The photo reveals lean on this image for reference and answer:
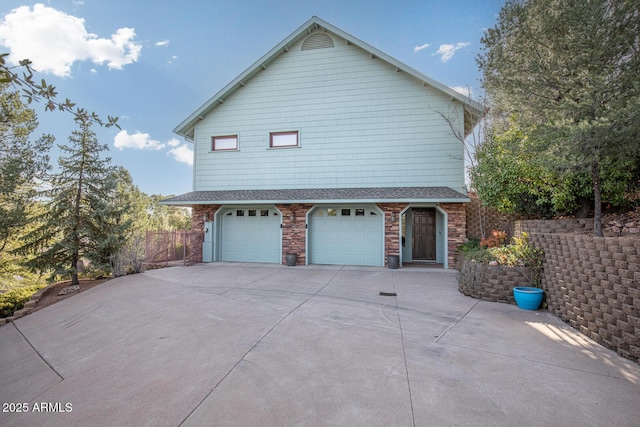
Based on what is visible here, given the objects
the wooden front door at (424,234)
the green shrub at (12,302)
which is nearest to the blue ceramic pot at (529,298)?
the wooden front door at (424,234)

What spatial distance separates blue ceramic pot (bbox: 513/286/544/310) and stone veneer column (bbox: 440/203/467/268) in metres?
4.51

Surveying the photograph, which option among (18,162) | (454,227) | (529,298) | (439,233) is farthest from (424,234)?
(18,162)

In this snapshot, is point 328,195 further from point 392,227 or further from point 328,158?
point 392,227

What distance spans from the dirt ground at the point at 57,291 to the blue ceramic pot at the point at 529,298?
10828 mm

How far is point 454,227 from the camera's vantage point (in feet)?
32.8

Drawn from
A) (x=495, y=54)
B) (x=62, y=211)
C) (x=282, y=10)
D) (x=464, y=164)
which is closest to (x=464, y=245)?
(x=464, y=164)

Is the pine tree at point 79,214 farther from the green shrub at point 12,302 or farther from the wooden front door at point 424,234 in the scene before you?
the wooden front door at point 424,234

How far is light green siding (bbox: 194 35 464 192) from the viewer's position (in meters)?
10.6

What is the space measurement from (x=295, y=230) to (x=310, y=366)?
807cm

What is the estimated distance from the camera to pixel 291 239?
11.2 metres

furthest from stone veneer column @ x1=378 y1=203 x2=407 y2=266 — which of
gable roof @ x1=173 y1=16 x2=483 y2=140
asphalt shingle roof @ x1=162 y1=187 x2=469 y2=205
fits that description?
gable roof @ x1=173 y1=16 x2=483 y2=140

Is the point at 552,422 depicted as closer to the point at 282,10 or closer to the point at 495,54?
the point at 495,54

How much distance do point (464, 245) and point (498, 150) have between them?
10.5 feet

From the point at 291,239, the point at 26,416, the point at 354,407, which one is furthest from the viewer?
the point at 291,239
